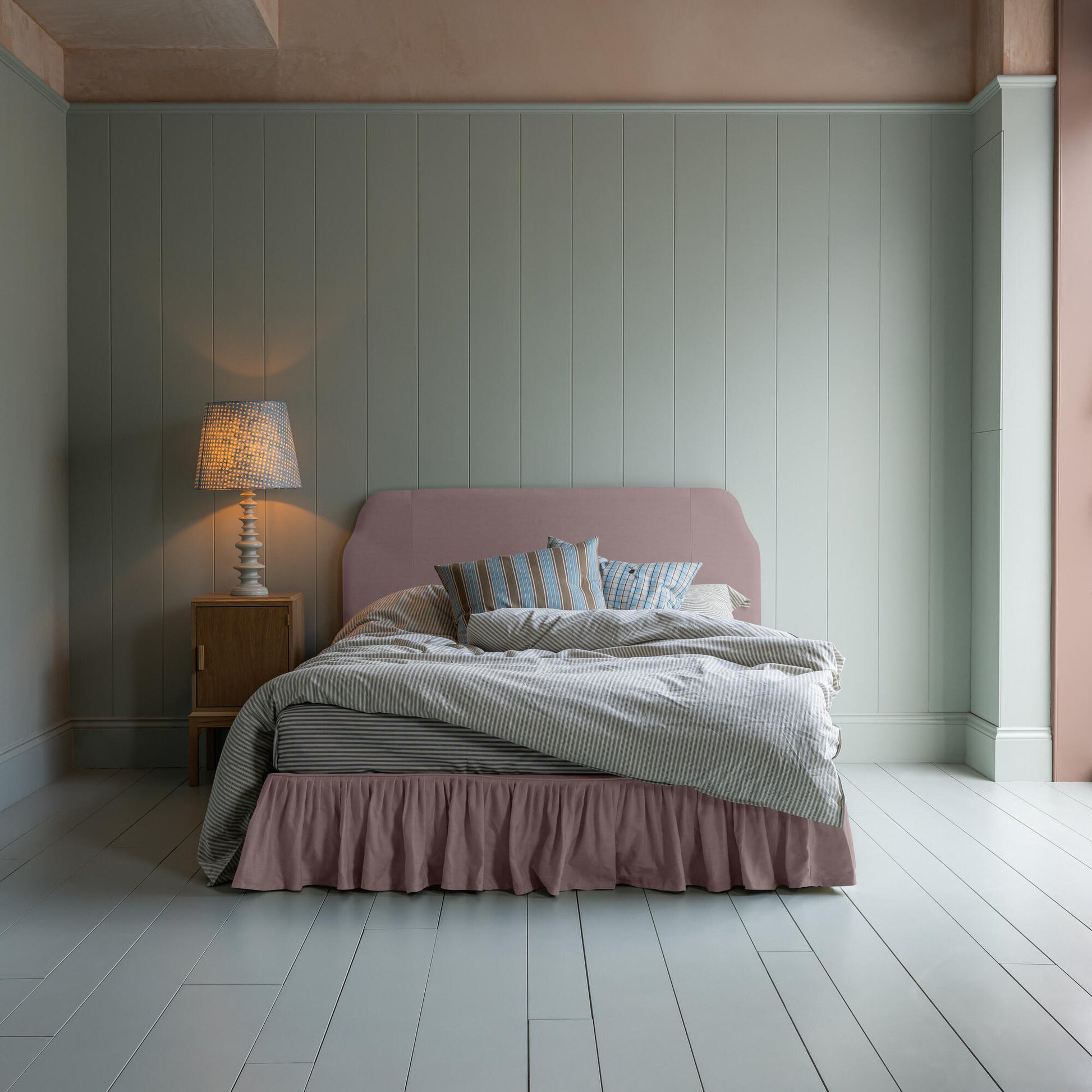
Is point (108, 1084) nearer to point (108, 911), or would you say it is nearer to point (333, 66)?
point (108, 911)

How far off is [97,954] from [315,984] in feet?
1.79

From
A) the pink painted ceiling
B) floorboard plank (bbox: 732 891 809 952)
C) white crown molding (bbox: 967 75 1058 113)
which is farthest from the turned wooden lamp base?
white crown molding (bbox: 967 75 1058 113)

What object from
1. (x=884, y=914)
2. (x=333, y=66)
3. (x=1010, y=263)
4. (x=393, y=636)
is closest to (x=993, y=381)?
(x=1010, y=263)

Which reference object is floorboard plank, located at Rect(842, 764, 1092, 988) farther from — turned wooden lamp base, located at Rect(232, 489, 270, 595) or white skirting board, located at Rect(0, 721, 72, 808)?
white skirting board, located at Rect(0, 721, 72, 808)

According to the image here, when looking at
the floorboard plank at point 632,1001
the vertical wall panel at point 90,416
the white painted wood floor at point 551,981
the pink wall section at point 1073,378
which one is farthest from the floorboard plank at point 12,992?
the pink wall section at point 1073,378

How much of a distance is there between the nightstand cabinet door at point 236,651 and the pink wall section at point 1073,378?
9.54 feet

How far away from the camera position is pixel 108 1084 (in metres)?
1.65

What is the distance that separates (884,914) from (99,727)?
10.0ft

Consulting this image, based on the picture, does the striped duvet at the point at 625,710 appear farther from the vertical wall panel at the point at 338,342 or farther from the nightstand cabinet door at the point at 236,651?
the vertical wall panel at the point at 338,342

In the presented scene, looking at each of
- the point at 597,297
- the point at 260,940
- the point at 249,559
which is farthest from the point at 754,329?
the point at 260,940

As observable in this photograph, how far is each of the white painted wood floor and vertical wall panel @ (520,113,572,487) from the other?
193cm

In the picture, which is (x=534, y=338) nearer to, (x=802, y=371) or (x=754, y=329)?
(x=754, y=329)

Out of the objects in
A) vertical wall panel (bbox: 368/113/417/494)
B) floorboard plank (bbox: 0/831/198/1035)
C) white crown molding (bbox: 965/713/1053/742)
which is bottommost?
floorboard plank (bbox: 0/831/198/1035)

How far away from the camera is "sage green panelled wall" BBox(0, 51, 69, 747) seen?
11.2 ft
